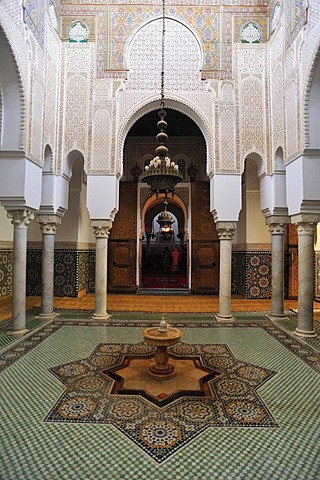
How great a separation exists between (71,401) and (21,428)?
0.42 metres

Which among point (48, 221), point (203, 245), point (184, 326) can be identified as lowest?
point (184, 326)

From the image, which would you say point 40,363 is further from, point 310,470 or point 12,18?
point 12,18

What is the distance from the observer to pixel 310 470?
165 cm

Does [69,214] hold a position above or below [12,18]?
below

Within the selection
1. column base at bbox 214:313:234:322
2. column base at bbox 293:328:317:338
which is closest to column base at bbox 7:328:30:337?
column base at bbox 214:313:234:322

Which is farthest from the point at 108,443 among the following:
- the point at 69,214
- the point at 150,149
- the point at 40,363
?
the point at 150,149

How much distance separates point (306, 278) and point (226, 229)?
1397mm

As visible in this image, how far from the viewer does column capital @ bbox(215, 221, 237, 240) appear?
495 cm

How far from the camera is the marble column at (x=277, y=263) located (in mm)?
5105

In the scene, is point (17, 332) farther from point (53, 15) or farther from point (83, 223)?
point (53, 15)

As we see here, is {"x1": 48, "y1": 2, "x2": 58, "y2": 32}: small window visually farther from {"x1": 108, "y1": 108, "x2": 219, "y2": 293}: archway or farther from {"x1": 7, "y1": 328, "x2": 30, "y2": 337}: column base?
{"x1": 7, "y1": 328, "x2": 30, "y2": 337}: column base

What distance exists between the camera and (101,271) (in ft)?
16.5

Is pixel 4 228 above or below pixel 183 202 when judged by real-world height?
below

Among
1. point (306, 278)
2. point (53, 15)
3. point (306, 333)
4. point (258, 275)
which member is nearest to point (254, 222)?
point (258, 275)
